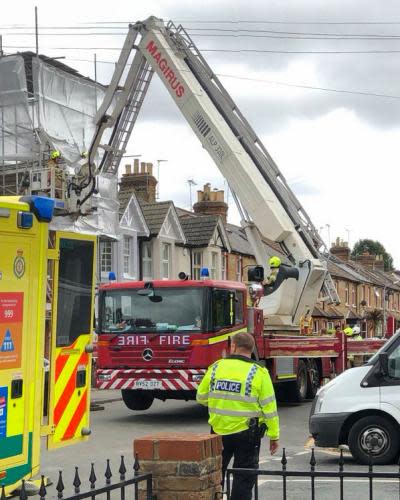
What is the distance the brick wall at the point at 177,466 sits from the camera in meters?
5.21

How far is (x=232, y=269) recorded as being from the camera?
42188mm

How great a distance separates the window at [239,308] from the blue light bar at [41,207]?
9232mm

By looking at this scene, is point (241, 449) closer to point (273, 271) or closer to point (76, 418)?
point (76, 418)

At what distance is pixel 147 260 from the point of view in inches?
1423

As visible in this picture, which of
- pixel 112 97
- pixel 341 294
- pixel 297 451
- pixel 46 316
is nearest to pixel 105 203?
pixel 112 97

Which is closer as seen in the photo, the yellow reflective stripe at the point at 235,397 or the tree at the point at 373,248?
the yellow reflective stripe at the point at 235,397

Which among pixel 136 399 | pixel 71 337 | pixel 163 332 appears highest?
pixel 163 332

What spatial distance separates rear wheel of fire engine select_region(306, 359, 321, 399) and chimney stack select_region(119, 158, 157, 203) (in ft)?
60.8

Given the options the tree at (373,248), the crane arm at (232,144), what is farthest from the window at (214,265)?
the tree at (373,248)

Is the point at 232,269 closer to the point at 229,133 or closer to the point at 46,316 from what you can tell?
the point at 229,133

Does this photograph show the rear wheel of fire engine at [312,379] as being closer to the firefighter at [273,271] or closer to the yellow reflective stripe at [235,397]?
the firefighter at [273,271]

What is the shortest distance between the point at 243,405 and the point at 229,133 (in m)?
14.6

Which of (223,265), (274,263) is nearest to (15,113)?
(274,263)

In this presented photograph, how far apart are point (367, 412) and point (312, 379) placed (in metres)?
10.1
